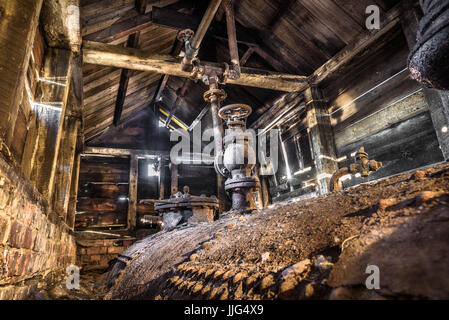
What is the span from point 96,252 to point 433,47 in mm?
7944

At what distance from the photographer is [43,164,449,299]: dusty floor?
72 centimetres

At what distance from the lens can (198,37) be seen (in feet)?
14.6

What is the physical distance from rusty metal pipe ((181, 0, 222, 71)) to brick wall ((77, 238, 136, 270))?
5.32 meters

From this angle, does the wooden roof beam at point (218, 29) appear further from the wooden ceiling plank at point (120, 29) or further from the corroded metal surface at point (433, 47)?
the corroded metal surface at point (433, 47)

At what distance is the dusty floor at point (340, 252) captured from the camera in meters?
0.72

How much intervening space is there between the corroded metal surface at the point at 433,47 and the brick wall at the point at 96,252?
7723 millimetres

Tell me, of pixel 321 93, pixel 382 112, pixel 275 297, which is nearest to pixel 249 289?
pixel 275 297

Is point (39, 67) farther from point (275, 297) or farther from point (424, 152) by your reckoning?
point (424, 152)

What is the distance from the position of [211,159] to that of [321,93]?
16.8 ft

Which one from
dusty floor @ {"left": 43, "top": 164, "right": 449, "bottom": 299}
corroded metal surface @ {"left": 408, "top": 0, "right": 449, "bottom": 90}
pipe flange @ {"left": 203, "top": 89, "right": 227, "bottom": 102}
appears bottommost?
dusty floor @ {"left": 43, "top": 164, "right": 449, "bottom": 299}

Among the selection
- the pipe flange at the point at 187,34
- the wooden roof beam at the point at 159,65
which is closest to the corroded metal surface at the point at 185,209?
the wooden roof beam at the point at 159,65

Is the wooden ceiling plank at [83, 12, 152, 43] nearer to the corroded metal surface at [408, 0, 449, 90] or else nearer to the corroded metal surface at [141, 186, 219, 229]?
the corroded metal surface at [141, 186, 219, 229]

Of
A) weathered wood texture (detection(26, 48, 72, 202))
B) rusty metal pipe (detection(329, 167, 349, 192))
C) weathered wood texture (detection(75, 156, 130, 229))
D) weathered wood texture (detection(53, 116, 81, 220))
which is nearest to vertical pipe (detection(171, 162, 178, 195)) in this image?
weathered wood texture (detection(75, 156, 130, 229))

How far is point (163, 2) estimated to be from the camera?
4.98 metres
